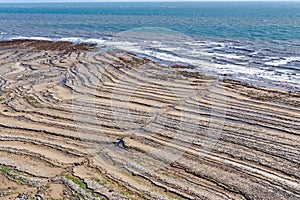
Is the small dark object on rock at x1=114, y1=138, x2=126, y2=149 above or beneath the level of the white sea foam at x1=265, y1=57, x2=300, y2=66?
beneath

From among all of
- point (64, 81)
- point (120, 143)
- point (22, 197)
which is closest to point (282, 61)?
point (64, 81)

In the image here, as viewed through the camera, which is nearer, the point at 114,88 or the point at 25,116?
the point at 25,116

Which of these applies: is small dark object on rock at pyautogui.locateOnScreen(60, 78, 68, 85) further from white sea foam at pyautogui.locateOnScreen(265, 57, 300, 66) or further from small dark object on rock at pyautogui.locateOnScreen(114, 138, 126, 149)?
white sea foam at pyautogui.locateOnScreen(265, 57, 300, 66)

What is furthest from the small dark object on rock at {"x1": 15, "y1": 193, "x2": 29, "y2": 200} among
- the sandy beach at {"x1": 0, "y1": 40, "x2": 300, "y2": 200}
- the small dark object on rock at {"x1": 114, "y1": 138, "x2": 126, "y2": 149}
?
the small dark object on rock at {"x1": 114, "y1": 138, "x2": 126, "y2": 149}

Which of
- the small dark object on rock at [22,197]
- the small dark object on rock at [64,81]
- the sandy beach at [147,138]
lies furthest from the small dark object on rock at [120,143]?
the small dark object on rock at [64,81]

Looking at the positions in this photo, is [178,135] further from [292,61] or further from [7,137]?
[292,61]

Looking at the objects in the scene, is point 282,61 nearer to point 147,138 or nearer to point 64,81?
point 64,81

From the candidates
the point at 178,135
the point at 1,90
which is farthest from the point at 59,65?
the point at 178,135

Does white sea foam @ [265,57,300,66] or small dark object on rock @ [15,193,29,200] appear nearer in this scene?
A: small dark object on rock @ [15,193,29,200]
